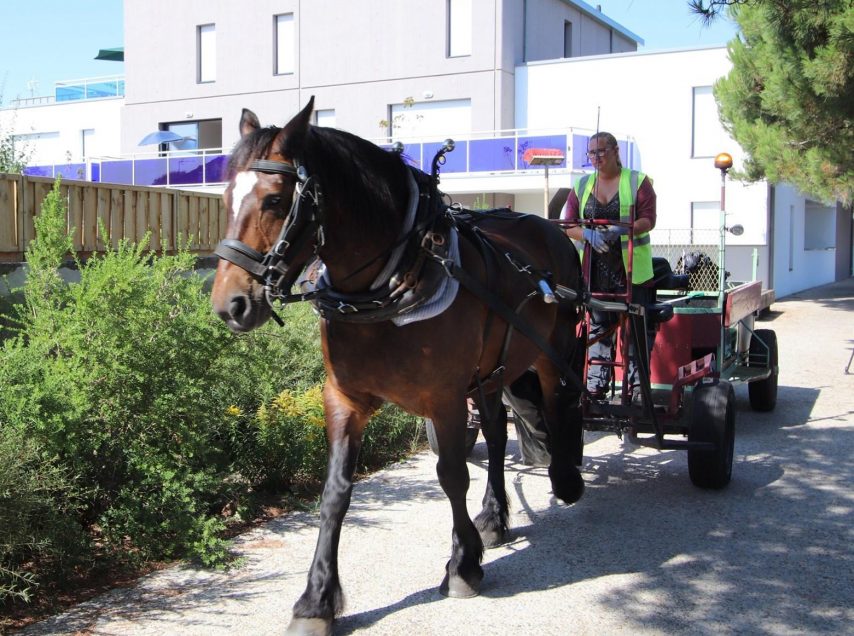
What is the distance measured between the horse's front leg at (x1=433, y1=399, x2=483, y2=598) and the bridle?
1055 mm

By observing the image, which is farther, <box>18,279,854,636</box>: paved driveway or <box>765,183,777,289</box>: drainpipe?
<box>765,183,777,289</box>: drainpipe

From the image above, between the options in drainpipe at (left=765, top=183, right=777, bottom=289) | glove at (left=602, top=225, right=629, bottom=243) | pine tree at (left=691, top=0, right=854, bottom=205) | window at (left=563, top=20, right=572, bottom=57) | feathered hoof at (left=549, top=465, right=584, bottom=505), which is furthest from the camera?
window at (left=563, top=20, right=572, bottom=57)

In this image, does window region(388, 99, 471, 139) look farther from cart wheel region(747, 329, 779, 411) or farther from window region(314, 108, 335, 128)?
cart wheel region(747, 329, 779, 411)

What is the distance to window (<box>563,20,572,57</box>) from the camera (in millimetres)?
27703

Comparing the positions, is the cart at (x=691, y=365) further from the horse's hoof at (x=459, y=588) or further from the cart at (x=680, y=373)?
the horse's hoof at (x=459, y=588)

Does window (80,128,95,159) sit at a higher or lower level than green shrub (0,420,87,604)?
higher

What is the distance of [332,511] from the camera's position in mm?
4043

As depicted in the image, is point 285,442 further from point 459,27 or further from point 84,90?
point 84,90

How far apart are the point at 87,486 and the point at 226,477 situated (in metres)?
0.93

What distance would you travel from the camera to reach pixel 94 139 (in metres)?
32.0

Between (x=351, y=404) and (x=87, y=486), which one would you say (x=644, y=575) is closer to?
(x=351, y=404)

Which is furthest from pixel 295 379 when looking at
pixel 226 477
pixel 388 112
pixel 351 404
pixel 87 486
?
pixel 388 112

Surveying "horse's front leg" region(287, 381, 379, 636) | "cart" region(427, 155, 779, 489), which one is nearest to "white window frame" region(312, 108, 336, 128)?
"cart" region(427, 155, 779, 489)

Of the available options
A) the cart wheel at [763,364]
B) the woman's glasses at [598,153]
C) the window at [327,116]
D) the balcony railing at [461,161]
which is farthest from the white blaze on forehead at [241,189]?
the window at [327,116]
